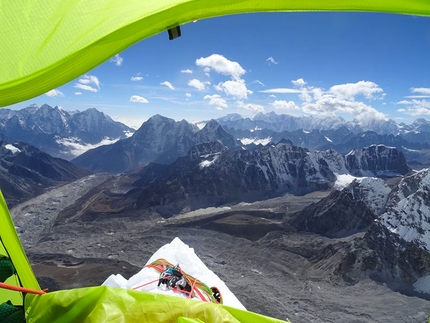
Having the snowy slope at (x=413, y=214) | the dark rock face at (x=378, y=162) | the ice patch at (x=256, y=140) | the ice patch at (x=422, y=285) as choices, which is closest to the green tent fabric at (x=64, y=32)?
the ice patch at (x=422, y=285)

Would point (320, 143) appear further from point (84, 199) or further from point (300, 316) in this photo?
point (300, 316)

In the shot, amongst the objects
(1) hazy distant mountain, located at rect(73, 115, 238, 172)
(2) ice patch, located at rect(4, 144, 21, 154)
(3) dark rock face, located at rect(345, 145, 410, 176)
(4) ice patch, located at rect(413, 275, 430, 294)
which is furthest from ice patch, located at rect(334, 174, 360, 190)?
(2) ice patch, located at rect(4, 144, 21, 154)

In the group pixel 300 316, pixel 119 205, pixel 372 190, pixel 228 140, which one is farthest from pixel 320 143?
pixel 300 316

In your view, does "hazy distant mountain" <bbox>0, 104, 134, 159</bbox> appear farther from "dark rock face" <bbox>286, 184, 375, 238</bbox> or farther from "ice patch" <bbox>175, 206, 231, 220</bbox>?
"dark rock face" <bbox>286, 184, 375, 238</bbox>

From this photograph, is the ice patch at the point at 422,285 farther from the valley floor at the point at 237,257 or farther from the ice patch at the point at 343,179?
the ice patch at the point at 343,179

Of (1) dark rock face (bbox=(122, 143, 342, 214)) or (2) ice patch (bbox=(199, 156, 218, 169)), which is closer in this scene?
(1) dark rock face (bbox=(122, 143, 342, 214))

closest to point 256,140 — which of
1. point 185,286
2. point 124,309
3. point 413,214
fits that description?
point 413,214

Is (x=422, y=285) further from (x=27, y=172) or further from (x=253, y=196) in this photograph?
(x=27, y=172)
